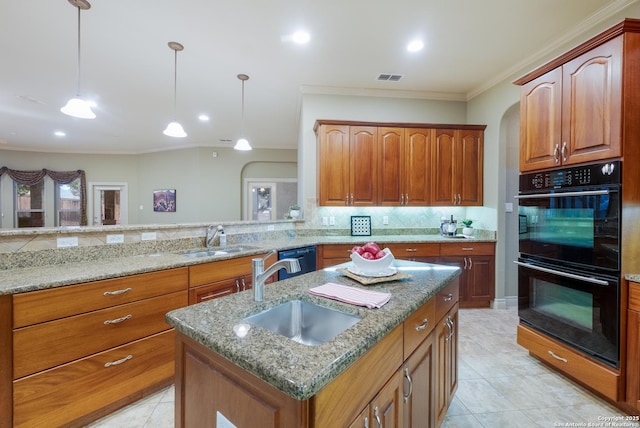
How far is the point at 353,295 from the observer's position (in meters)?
1.17

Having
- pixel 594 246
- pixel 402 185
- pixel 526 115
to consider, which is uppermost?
pixel 526 115

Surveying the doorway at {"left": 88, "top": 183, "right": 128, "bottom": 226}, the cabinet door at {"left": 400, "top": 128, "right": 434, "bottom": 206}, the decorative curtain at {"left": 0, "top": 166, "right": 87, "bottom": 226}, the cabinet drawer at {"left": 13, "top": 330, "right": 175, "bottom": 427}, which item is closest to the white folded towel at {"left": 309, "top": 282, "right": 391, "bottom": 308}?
the cabinet drawer at {"left": 13, "top": 330, "right": 175, "bottom": 427}

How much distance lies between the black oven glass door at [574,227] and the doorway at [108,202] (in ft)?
30.9

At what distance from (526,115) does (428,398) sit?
7.82ft

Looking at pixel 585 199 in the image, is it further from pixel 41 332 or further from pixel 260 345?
pixel 41 332

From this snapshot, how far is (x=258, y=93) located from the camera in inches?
159

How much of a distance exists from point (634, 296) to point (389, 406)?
1774 millimetres

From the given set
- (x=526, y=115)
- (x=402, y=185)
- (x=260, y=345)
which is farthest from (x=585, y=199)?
(x=260, y=345)

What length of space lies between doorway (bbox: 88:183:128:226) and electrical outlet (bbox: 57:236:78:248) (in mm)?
7159

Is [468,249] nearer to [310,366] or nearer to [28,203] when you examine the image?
[310,366]

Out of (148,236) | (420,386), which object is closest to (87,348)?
(148,236)

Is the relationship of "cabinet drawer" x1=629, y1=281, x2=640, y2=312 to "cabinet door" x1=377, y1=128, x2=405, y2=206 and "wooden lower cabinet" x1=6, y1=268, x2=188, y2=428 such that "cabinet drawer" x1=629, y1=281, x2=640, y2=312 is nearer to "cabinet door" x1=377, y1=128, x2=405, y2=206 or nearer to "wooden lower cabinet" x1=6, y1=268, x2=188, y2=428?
"cabinet door" x1=377, y1=128, x2=405, y2=206

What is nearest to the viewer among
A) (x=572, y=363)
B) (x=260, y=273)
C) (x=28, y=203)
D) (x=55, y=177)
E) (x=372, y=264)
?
(x=260, y=273)

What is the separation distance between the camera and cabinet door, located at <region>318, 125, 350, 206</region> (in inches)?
140
